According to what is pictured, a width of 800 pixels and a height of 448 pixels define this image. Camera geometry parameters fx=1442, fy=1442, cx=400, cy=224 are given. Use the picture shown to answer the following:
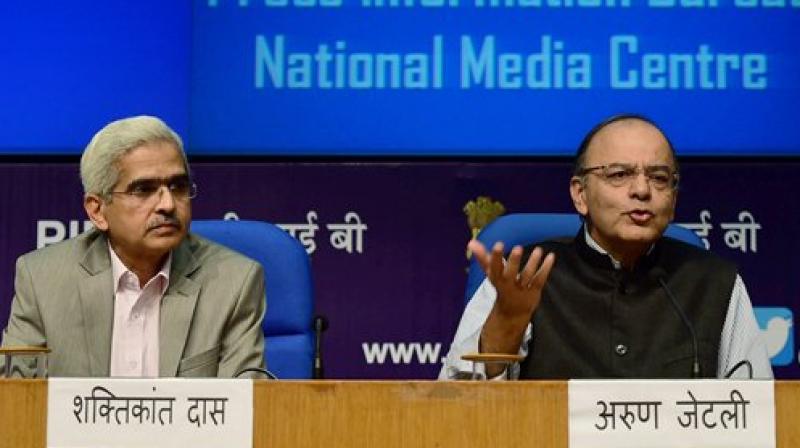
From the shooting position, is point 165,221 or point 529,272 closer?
point 529,272

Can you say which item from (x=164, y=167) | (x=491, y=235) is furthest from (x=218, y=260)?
(x=491, y=235)

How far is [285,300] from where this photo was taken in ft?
10.4

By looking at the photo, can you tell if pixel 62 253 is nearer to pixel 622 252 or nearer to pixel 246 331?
pixel 246 331

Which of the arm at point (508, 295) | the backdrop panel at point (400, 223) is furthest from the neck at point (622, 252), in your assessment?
the backdrop panel at point (400, 223)

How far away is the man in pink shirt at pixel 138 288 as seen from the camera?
114 inches

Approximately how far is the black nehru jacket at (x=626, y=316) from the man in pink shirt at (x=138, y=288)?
60 centimetres

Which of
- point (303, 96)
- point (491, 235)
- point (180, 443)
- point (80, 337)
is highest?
point (303, 96)

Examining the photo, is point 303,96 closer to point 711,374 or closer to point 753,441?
point 711,374

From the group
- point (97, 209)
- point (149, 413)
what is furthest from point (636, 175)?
point (149, 413)

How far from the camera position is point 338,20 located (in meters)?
4.19

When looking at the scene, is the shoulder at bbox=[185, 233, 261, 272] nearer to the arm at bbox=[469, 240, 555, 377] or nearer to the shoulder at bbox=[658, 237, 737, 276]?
the arm at bbox=[469, 240, 555, 377]

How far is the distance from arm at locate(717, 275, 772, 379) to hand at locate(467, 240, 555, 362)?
51 centimetres

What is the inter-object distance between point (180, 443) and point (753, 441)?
0.78 meters

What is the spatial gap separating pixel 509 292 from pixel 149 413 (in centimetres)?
77
